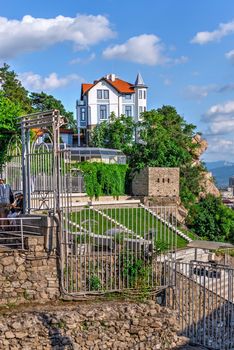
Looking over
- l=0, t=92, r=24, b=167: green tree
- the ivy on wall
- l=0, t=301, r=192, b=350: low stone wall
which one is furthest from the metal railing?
the ivy on wall

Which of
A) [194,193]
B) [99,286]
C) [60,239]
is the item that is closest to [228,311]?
[99,286]

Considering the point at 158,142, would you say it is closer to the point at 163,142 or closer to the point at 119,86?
the point at 163,142

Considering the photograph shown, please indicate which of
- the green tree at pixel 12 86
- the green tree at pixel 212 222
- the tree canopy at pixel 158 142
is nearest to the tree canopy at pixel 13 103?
the green tree at pixel 12 86

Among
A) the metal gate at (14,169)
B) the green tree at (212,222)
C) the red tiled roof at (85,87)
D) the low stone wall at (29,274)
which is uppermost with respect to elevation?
the red tiled roof at (85,87)

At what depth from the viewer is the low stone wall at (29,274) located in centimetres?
1065

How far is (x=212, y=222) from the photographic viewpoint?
1607 inches

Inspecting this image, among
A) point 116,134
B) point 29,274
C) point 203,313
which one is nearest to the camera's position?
point 29,274

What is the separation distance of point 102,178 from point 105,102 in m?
30.5

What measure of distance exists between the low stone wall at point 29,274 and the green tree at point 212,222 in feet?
→ 95.9

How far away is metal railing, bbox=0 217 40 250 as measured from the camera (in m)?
11.1

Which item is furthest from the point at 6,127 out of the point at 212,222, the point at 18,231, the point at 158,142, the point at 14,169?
the point at 158,142

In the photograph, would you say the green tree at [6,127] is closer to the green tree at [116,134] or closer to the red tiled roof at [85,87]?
the green tree at [116,134]

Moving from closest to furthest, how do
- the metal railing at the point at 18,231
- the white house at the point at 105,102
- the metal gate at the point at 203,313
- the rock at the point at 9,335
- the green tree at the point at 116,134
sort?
the rock at the point at 9,335 < the metal railing at the point at 18,231 < the metal gate at the point at 203,313 < the green tree at the point at 116,134 < the white house at the point at 105,102

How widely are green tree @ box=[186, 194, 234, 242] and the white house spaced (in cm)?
2671
